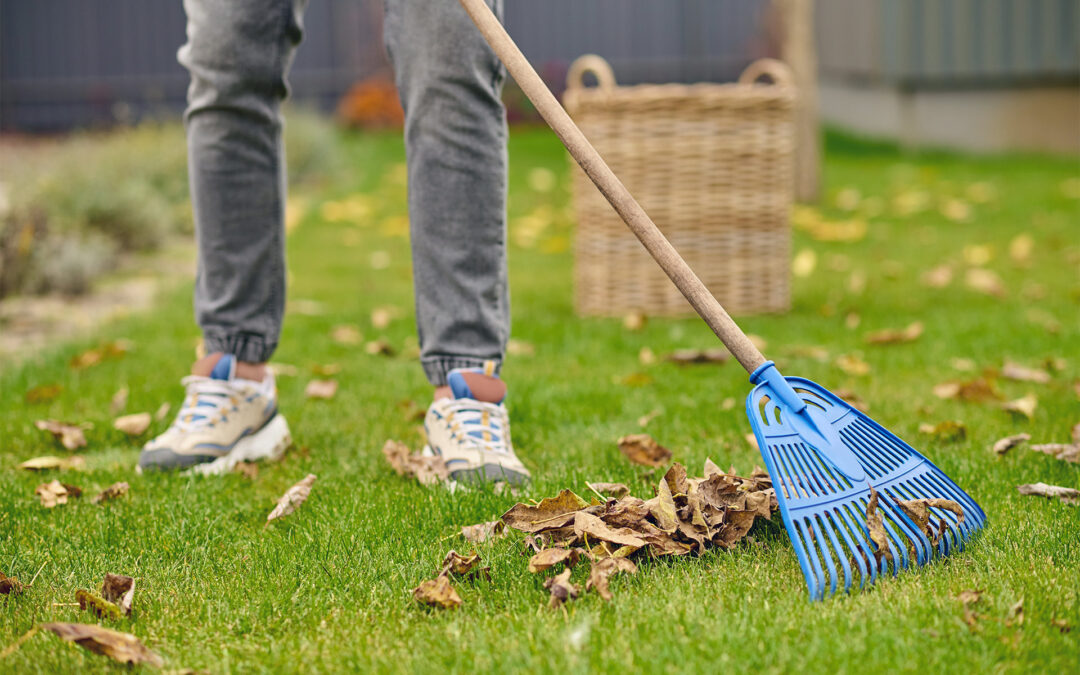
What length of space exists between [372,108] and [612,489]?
387 inches

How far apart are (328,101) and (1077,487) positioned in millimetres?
10739

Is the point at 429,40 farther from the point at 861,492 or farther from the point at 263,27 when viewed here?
the point at 861,492

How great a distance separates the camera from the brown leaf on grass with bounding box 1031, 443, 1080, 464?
1910 millimetres

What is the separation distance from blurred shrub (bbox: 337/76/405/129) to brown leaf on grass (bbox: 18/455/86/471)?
9.28m

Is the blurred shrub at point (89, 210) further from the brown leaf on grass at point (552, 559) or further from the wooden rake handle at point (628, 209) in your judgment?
the brown leaf on grass at point (552, 559)

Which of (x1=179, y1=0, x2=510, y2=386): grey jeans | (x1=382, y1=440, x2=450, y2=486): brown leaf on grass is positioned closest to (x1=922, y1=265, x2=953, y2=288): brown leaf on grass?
(x1=179, y1=0, x2=510, y2=386): grey jeans

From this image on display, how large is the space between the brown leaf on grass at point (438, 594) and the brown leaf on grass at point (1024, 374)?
5.55ft

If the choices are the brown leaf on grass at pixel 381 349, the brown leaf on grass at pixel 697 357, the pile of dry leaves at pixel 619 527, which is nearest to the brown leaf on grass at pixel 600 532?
the pile of dry leaves at pixel 619 527

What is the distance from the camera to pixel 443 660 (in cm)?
124

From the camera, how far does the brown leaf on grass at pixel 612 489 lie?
172cm

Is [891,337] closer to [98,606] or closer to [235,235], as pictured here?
[235,235]

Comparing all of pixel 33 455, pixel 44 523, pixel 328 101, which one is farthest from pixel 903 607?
pixel 328 101

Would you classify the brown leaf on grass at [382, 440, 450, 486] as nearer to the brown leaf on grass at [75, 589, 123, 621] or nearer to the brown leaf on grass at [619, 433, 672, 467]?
the brown leaf on grass at [619, 433, 672, 467]

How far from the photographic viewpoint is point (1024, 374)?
2555 millimetres
